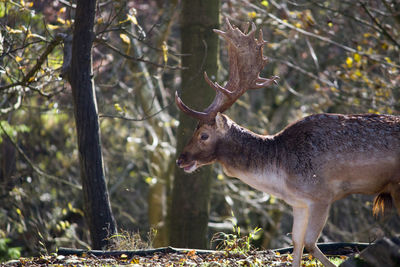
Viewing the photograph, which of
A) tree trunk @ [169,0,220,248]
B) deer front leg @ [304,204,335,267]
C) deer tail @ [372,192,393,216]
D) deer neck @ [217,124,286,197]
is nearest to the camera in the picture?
deer front leg @ [304,204,335,267]

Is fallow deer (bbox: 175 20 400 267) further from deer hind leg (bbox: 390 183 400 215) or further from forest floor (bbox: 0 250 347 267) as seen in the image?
forest floor (bbox: 0 250 347 267)

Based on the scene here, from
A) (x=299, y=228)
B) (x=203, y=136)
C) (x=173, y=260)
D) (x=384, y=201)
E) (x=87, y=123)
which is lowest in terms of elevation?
(x=173, y=260)

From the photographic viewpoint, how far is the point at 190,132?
10.1 meters

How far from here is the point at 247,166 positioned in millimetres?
7184

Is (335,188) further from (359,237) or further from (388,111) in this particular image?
(359,237)

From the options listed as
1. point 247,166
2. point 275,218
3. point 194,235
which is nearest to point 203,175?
point 194,235

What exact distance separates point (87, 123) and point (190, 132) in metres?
2.33

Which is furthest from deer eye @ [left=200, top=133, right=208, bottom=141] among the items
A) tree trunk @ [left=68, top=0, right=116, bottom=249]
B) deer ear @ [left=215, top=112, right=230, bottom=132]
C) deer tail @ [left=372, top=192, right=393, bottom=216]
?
deer tail @ [left=372, top=192, right=393, bottom=216]

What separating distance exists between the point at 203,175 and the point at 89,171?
8.46ft

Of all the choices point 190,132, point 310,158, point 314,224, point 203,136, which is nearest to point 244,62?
point 203,136

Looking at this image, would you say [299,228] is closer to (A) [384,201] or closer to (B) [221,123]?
(A) [384,201]

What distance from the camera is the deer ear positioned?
730 centimetres

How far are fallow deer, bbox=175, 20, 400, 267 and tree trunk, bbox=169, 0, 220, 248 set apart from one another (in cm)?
A: 276

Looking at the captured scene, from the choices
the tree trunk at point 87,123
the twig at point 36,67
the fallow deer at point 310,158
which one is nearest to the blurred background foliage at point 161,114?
the twig at point 36,67
